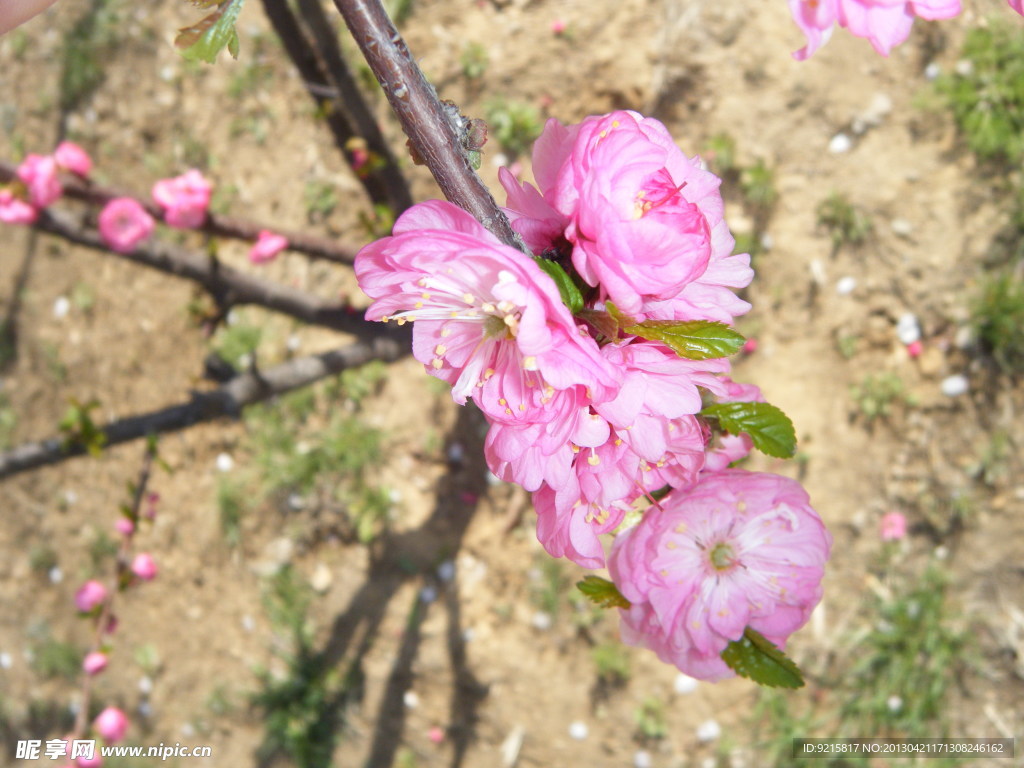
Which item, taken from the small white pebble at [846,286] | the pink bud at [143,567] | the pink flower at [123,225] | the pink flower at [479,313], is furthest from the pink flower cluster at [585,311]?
the pink bud at [143,567]

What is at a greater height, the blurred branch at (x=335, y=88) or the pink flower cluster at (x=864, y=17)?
the pink flower cluster at (x=864, y=17)

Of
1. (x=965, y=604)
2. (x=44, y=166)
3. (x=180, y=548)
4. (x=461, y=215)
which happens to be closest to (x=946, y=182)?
(x=965, y=604)

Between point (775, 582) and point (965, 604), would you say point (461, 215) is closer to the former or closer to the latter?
point (775, 582)

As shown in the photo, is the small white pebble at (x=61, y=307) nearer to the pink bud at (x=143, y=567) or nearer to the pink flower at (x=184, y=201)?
the pink bud at (x=143, y=567)

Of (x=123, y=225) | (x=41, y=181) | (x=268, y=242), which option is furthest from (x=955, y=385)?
(x=41, y=181)

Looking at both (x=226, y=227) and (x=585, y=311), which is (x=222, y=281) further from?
(x=585, y=311)

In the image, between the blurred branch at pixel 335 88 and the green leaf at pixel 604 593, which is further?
the blurred branch at pixel 335 88
